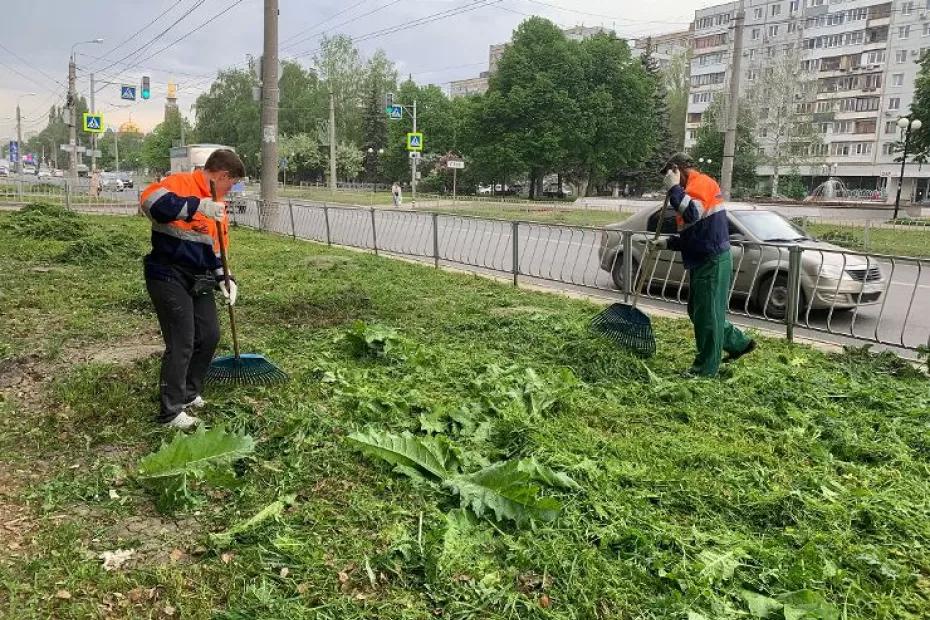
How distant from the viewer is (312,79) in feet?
253

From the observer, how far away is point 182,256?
412 cm

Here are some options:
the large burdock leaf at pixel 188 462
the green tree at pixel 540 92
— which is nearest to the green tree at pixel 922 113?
the green tree at pixel 540 92

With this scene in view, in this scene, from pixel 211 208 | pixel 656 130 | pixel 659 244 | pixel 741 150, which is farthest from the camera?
pixel 656 130

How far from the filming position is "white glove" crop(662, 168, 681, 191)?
17.5 feet

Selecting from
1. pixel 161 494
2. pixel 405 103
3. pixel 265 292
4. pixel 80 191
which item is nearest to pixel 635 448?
pixel 161 494

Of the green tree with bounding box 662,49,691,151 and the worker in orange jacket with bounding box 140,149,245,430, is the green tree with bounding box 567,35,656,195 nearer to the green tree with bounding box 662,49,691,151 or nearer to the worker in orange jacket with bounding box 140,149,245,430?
the green tree with bounding box 662,49,691,151

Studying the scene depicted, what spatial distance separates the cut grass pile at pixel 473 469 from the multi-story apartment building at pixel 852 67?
57823 mm

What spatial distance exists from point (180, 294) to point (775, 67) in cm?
5943

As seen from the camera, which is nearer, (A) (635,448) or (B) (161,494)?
(B) (161,494)

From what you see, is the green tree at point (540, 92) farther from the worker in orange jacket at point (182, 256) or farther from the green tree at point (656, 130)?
the worker in orange jacket at point (182, 256)

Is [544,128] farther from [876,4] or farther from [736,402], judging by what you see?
[736,402]

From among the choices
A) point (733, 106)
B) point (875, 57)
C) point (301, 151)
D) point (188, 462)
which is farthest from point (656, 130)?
point (188, 462)

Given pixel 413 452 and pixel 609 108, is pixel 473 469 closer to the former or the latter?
pixel 413 452

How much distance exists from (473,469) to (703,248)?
108 inches
